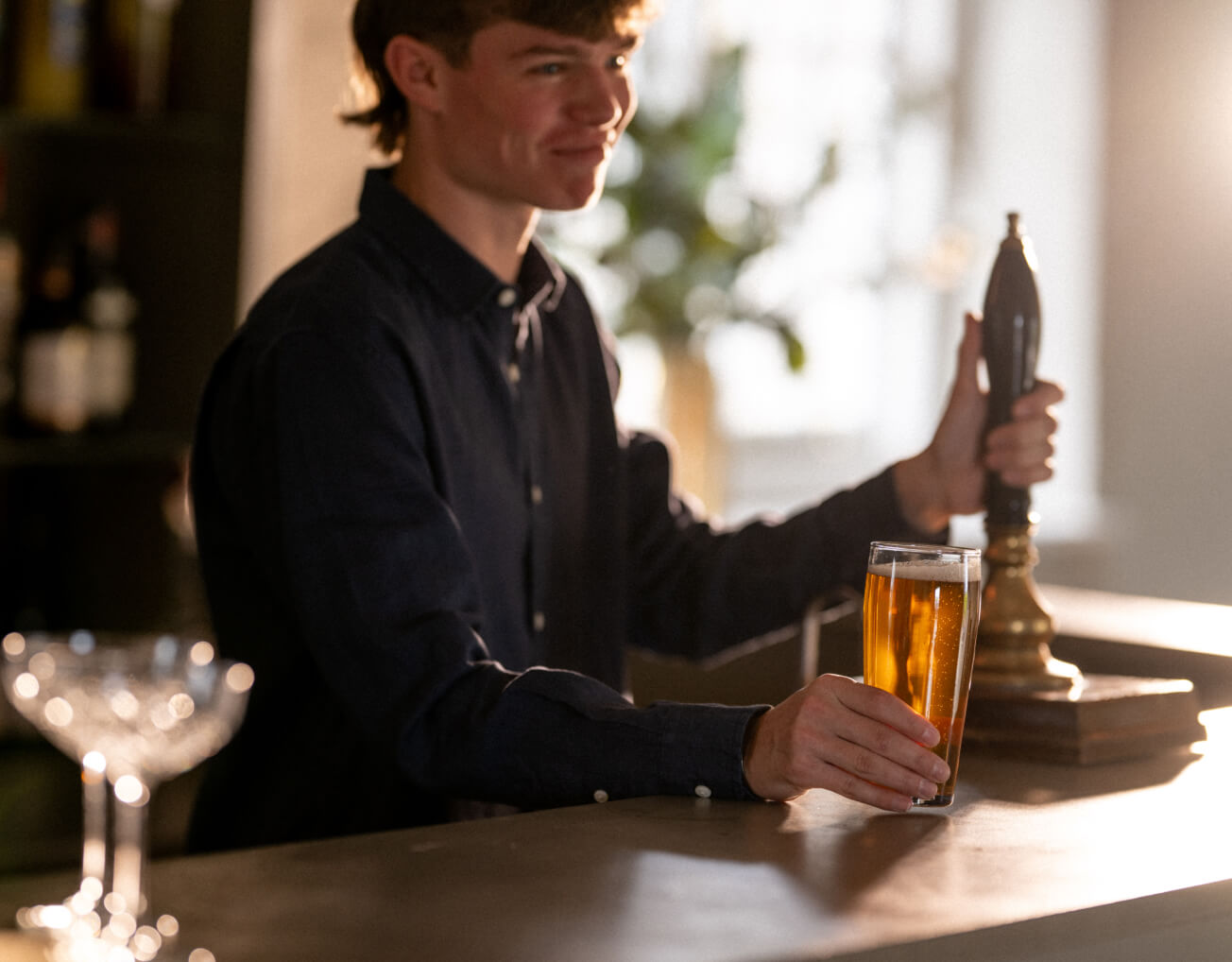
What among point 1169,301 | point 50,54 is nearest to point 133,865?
point 50,54

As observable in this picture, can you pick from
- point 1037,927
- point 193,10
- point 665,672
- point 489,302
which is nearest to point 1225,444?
point 665,672

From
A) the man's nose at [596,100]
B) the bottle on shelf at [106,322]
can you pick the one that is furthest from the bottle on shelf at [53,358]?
the man's nose at [596,100]

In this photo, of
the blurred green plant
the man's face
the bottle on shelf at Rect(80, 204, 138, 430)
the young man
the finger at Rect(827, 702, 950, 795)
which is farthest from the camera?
the blurred green plant

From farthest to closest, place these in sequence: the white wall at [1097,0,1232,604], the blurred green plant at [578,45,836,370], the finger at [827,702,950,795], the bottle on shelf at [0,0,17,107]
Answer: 1. the white wall at [1097,0,1232,604]
2. the blurred green plant at [578,45,836,370]
3. the bottle on shelf at [0,0,17,107]
4. the finger at [827,702,950,795]

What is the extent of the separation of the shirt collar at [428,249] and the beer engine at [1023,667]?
540 millimetres

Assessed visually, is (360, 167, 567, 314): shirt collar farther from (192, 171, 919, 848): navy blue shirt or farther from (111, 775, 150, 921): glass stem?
(111, 775, 150, 921): glass stem

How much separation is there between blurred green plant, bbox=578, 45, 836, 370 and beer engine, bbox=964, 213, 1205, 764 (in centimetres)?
205

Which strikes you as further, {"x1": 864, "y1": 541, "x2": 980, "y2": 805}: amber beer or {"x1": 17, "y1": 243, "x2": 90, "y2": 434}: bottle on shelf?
{"x1": 17, "y1": 243, "x2": 90, "y2": 434}: bottle on shelf

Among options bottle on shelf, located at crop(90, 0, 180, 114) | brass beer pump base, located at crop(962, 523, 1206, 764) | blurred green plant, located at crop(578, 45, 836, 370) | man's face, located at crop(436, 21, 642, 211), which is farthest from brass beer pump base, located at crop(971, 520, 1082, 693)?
blurred green plant, located at crop(578, 45, 836, 370)

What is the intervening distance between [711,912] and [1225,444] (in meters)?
3.82

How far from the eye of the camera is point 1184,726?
1.40m

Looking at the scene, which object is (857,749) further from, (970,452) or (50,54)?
(50,54)

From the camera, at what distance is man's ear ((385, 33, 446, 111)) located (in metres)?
1.74

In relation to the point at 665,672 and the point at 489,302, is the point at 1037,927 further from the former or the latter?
the point at 665,672
